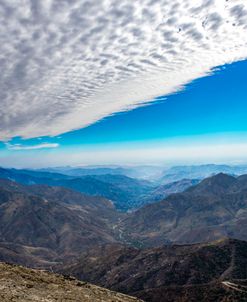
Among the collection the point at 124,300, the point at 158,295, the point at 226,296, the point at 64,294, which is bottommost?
the point at 158,295

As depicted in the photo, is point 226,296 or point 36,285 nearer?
point 36,285

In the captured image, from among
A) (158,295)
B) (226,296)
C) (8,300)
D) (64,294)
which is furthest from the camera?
(158,295)

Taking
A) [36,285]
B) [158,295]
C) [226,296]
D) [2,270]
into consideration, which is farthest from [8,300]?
[158,295]

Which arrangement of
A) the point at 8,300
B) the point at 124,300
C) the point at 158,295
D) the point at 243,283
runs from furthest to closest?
the point at 158,295
the point at 243,283
the point at 124,300
the point at 8,300

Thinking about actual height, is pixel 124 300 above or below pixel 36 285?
below

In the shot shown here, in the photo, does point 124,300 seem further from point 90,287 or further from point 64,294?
point 64,294

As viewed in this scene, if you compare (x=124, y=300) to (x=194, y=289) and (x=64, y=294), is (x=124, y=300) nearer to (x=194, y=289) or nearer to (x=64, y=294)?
(x=64, y=294)

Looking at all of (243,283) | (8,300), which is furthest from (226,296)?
(8,300)
